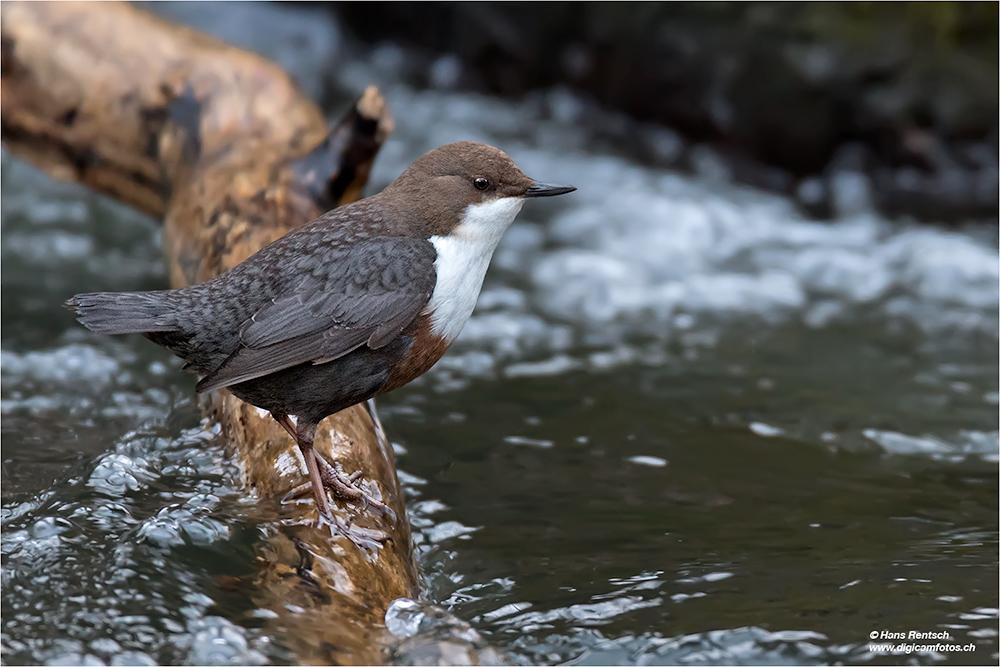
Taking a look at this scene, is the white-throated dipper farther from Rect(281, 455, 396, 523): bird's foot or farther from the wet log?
the wet log

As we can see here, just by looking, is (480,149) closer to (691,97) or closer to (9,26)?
(9,26)

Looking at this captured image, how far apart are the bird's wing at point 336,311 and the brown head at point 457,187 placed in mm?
144

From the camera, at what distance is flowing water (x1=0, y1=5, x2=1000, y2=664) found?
100 inches

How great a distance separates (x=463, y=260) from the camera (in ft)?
9.32

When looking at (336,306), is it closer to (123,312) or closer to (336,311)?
(336,311)

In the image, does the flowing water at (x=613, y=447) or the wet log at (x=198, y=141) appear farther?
the wet log at (x=198, y=141)

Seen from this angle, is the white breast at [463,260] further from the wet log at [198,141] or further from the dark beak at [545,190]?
the wet log at [198,141]

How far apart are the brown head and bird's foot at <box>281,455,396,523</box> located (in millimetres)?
715

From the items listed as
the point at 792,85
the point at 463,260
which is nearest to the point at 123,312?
the point at 463,260

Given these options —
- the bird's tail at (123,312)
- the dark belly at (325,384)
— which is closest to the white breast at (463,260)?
the dark belly at (325,384)

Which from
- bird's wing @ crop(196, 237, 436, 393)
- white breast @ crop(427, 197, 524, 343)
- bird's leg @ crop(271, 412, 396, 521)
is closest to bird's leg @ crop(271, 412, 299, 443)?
bird's leg @ crop(271, 412, 396, 521)

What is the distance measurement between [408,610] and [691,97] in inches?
231

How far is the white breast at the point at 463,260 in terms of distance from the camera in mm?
2775

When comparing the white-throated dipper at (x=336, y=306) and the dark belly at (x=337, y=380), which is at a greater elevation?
the white-throated dipper at (x=336, y=306)
